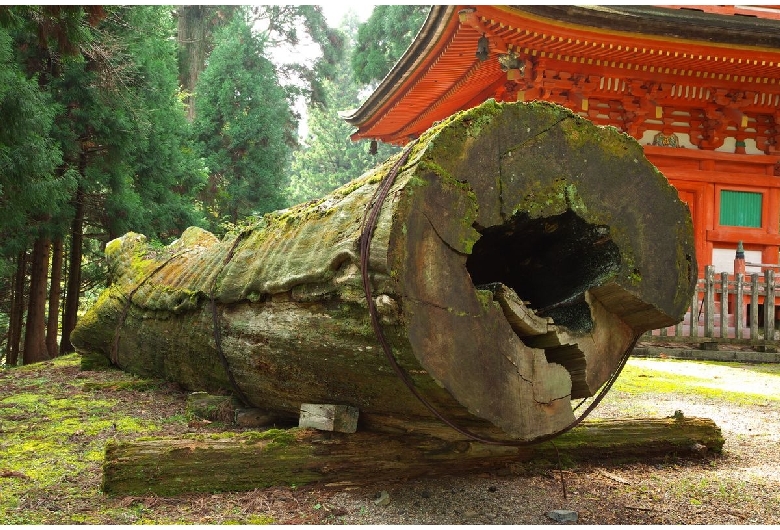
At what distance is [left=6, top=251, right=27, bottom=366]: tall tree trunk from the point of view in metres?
10.1

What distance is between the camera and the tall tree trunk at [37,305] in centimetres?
941

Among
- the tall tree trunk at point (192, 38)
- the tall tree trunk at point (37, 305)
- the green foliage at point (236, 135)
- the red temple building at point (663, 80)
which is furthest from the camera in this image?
the tall tree trunk at point (192, 38)

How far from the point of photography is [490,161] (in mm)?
2418

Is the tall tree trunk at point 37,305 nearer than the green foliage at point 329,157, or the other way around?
the tall tree trunk at point 37,305

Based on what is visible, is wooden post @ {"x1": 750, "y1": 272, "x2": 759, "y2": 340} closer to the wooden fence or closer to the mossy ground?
the wooden fence

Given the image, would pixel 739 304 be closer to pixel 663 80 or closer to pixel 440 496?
pixel 663 80

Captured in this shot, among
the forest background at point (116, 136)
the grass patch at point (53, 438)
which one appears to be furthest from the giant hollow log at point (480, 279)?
the forest background at point (116, 136)

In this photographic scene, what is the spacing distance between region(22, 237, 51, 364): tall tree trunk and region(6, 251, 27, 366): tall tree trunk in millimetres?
599

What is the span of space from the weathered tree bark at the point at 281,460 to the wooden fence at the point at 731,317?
6.97m

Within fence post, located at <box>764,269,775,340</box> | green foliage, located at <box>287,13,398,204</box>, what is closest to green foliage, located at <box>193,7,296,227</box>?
fence post, located at <box>764,269,775,340</box>

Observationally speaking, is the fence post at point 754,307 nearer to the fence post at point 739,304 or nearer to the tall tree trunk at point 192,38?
the fence post at point 739,304

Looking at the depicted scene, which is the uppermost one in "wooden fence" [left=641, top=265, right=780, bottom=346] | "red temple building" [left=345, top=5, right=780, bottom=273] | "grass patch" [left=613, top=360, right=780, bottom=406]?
"red temple building" [left=345, top=5, right=780, bottom=273]

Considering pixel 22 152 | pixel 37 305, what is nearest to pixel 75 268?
pixel 37 305

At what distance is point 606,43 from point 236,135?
32.9 feet
